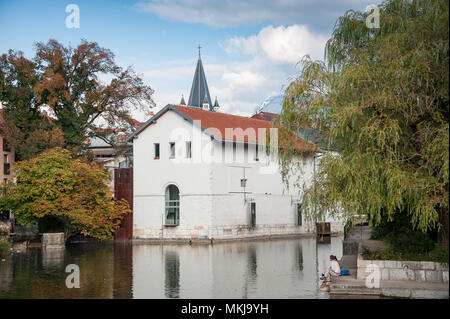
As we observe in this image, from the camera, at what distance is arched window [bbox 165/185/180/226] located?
121 feet

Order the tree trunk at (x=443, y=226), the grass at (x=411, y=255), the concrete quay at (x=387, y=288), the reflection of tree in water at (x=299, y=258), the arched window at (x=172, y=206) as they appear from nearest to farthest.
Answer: the concrete quay at (x=387, y=288)
the grass at (x=411, y=255)
the tree trunk at (x=443, y=226)
the reflection of tree in water at (x=299, y=258)
the arched window at (x=172, y=206)

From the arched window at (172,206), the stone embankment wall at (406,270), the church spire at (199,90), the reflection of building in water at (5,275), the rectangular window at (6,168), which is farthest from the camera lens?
the church spire at (199,90)

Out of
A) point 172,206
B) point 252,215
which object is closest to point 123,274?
point 172,206

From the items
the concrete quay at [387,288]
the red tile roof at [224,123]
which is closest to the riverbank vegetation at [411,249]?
the concrete quay at [387,288]

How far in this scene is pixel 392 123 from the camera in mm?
14492

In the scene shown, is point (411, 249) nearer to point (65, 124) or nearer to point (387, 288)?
point (387, 288)

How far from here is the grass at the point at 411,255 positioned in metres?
14.5

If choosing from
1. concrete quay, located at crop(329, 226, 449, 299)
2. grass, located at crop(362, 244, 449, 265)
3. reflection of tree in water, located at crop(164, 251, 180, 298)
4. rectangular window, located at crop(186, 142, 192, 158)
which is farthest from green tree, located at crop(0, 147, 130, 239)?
concrete quay, located at crop(329, 226, 449, 299)

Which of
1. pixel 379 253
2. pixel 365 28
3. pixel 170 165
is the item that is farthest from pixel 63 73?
pixel 379 253

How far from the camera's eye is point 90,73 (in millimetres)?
39188

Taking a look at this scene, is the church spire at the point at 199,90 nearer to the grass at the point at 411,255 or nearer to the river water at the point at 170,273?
the river water at the point at 170,273

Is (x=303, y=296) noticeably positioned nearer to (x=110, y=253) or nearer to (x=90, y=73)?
(x=110, y=253)

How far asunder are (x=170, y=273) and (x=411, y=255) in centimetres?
815

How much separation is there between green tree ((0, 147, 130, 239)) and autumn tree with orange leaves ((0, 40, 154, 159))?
3930mm
